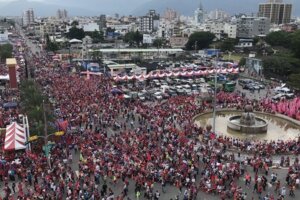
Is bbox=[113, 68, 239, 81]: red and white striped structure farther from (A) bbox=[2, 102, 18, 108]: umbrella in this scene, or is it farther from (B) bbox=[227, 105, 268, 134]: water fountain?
(B) bbox=[227, 105, 268, 134]: water fountain

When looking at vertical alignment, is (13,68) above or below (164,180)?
above

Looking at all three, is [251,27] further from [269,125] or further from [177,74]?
[269,125]

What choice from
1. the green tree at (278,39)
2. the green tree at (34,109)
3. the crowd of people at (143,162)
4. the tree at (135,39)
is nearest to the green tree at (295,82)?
the crowd of people at (143,162)

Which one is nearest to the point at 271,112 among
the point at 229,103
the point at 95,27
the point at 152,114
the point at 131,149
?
the point at 229,103

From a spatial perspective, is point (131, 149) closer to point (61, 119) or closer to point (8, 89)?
point (61, 119)

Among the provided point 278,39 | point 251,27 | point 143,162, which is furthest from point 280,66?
point 251,27
